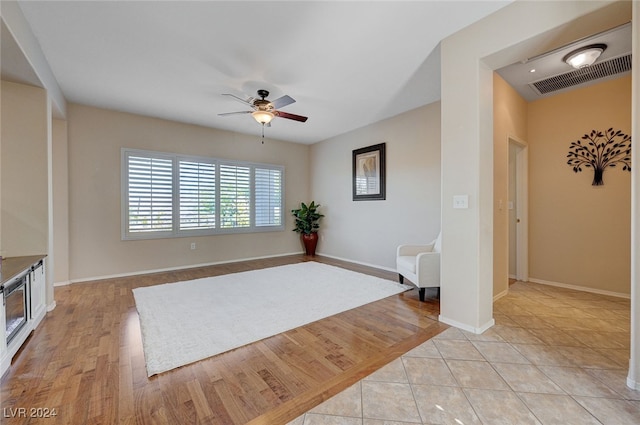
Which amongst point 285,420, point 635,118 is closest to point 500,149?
point 635,118

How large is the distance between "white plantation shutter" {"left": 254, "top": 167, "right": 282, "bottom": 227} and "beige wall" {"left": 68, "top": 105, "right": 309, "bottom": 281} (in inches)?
25.1

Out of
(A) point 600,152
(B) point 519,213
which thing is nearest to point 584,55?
(A) point 600,152

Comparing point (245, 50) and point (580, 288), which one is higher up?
point (245, 50)

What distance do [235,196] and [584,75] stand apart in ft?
19.5

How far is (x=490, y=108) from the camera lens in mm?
2559

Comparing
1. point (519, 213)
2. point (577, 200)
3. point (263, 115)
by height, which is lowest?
point (519, 213)

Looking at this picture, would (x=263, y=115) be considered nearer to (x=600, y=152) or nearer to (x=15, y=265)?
(x=15, y=265)

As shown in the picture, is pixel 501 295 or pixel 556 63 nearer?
pixel 556 63

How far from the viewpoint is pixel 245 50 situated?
109 inches

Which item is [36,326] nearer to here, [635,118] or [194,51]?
[194,51]

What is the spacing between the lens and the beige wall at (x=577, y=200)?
132 inches

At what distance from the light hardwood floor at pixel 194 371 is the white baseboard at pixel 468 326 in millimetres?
114

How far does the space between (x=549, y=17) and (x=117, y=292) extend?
18.3 feet

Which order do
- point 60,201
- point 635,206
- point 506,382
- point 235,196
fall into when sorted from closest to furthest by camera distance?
point 635,206 → point 506,382 → point 60,201 → point 235,196
